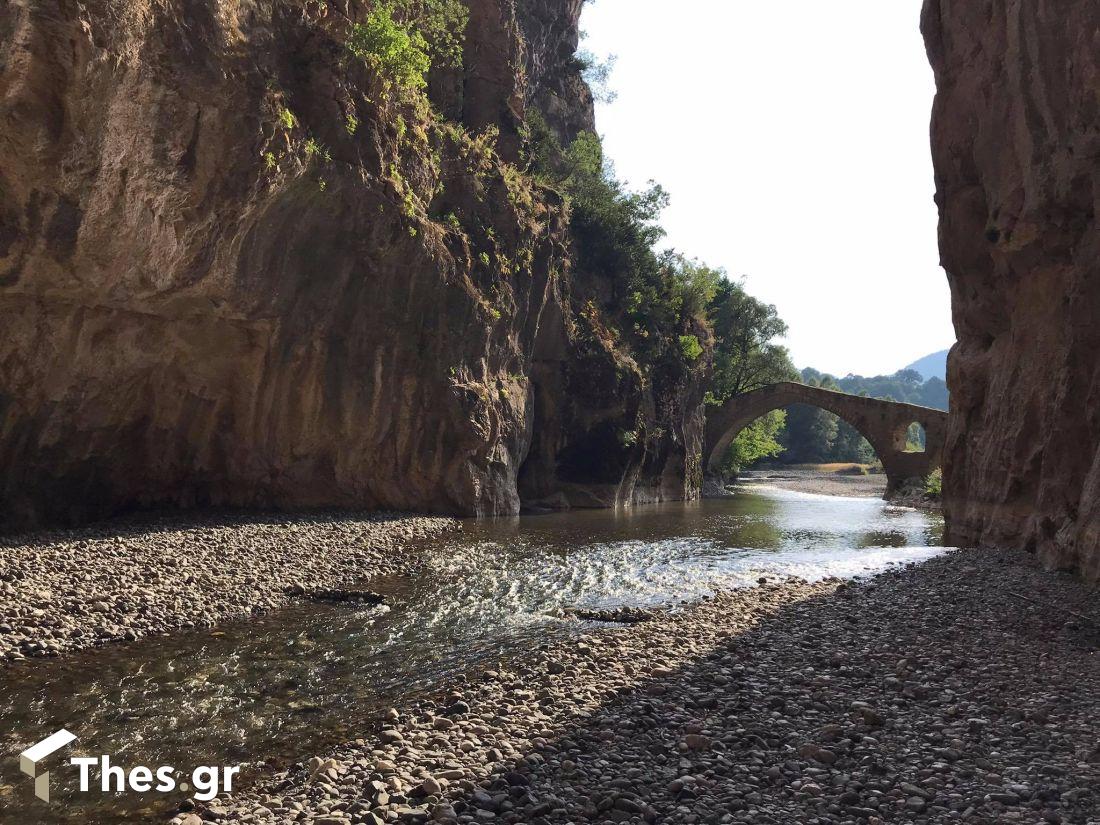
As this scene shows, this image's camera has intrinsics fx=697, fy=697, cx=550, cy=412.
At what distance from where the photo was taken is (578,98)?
52062 mm

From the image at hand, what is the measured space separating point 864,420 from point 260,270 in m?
50.8

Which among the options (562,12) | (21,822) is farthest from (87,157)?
(562,12)

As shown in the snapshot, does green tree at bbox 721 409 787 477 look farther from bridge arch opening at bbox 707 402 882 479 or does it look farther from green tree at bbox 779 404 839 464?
green tree at bbox 779 404 839 464

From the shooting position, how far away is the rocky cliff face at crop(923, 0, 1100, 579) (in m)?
15.4

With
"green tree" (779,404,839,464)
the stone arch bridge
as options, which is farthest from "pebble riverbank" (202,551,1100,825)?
"green tree" (779,404,839,464)

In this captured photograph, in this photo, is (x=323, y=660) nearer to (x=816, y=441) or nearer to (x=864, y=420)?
(x=864, y=420)

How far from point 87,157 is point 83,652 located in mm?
10319

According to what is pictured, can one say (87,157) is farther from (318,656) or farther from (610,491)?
(610,491)

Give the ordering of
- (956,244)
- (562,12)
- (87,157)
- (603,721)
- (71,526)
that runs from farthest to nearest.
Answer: (562,12) < (956,244) < (71,526) < (87,157) < (603,721)

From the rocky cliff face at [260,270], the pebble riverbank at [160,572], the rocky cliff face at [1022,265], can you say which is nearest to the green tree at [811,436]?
the rocky cliff face at [260,270]

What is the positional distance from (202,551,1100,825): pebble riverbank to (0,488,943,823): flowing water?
0.92 m

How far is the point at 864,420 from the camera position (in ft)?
189

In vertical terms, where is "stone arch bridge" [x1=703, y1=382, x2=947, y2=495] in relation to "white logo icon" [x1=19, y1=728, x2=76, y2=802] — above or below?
above

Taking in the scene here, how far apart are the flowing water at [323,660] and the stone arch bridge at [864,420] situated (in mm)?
34838
